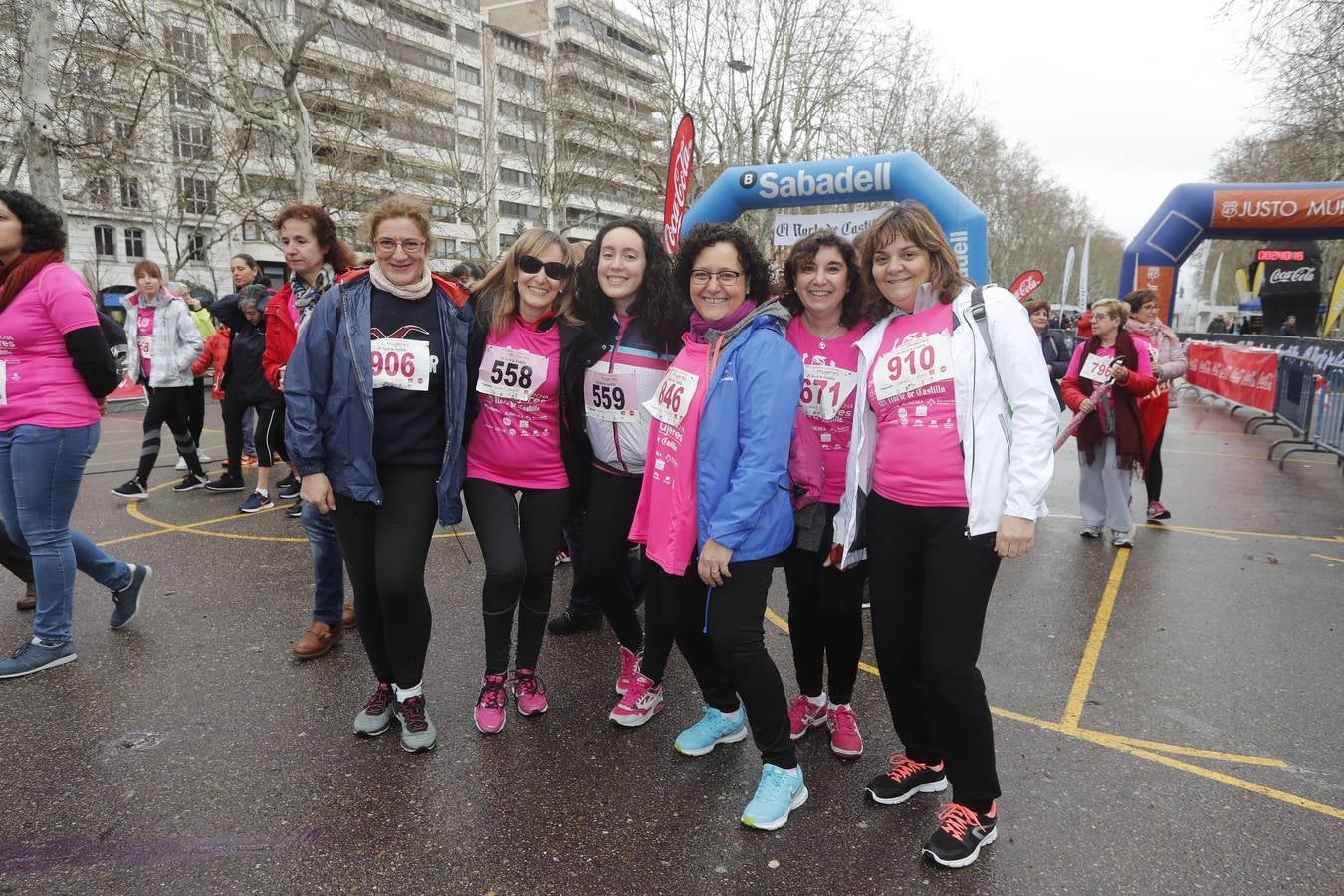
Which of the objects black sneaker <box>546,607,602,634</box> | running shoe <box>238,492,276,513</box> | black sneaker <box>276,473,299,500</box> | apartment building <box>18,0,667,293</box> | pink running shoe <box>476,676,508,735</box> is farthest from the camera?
apartment building <box>18,0,667,293</box>

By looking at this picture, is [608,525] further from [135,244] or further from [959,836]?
[135,244]

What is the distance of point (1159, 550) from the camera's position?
6.20m

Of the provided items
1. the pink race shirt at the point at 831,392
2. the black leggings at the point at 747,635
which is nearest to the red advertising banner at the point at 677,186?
the pink race shirt at the point at 831,392

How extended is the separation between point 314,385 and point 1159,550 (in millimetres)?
6167

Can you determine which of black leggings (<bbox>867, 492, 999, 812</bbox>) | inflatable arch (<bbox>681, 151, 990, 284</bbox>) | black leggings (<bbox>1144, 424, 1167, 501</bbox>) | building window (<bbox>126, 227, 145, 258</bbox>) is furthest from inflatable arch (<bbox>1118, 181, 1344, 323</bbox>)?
building window (<bbox>126, 227, 145, 258</bbox>)

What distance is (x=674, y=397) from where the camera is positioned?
2.79 meters

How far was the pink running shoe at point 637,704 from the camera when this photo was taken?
Result: 10.9 feet

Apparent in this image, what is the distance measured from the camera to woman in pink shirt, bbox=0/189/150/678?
349 centimetres

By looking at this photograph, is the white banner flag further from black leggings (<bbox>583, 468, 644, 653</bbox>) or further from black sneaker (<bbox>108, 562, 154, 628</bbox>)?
black sneaker (<bbox>108, 562, 154, 628</bbox>)

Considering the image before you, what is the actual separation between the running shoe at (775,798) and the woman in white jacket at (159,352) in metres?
6.84

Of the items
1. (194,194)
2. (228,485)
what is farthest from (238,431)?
(194,194)

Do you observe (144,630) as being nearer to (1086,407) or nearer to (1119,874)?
(1119,874)

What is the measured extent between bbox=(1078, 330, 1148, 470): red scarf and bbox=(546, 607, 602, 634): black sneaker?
4.36 m

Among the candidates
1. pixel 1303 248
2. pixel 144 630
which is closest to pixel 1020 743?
pixel 144 630
